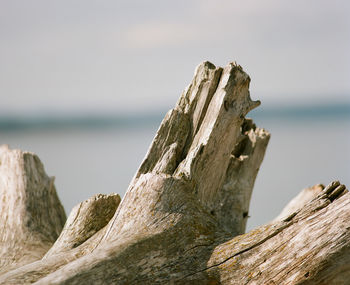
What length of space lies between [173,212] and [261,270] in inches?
36.4

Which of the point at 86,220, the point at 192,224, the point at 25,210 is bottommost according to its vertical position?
the point at 192,224

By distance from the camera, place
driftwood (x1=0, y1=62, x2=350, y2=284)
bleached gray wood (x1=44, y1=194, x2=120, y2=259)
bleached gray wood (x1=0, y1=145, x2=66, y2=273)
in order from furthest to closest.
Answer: bleached gray wood (x1=0, y1=145, x2=66, y2=273), bleached gray wood (x1=44, y1=194, x2=120, y2=259), driftwood (x1=0, y1=62, x2=350, y2=284)

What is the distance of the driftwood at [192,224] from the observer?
343 centimetres

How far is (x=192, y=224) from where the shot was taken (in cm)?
396

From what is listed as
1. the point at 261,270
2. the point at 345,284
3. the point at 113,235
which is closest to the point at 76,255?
the point at 113,235

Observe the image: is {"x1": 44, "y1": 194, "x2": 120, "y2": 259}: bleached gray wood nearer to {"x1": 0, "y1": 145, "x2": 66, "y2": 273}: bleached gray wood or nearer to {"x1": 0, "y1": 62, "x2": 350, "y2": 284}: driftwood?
{"x1": 0, "y1": 62, "x2": 350, "y2": 284}: driftwood

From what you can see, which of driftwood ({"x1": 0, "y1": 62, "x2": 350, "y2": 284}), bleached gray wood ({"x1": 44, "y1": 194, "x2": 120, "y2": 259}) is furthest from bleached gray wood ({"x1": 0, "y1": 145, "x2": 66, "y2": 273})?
bleached gray wood ({"x1": 44, "y1": 194, "x2": 120, "y2": 259})

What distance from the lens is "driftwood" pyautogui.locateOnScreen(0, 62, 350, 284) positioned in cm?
343

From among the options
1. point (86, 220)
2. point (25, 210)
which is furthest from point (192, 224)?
point (25, 210)

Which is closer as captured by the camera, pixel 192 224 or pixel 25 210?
pixel 192 224

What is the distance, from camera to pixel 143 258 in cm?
362

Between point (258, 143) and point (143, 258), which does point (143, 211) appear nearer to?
point (143, 258)

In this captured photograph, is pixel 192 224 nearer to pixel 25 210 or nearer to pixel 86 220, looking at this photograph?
pixel 86 220

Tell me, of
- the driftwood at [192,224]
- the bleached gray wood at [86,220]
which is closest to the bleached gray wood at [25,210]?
the driftwood at [192,224]
